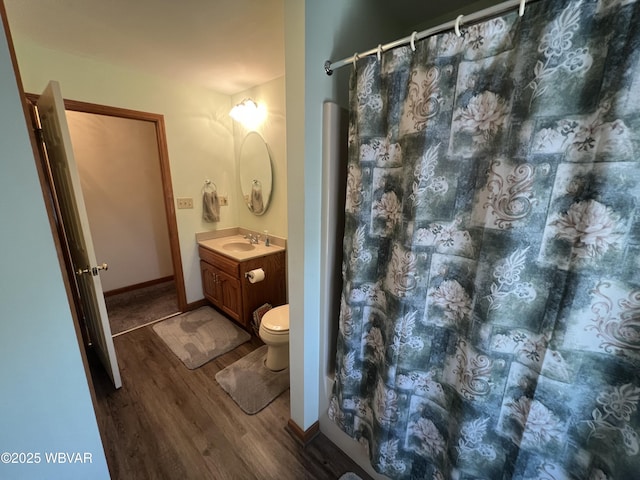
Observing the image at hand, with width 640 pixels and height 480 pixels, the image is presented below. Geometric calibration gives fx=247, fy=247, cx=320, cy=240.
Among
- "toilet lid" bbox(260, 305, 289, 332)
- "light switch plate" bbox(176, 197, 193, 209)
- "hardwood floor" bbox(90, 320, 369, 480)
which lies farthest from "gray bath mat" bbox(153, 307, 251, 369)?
"light switch plate" bbox(176, 197, 193, 209)

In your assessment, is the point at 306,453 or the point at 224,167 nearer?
the point at 306,453

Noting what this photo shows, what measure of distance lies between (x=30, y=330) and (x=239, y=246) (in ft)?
6.22

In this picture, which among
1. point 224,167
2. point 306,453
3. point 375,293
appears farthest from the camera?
point 224,167

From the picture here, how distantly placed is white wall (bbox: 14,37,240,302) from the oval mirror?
200 millimetres

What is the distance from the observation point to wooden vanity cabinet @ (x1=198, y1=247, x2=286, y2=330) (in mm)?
2227

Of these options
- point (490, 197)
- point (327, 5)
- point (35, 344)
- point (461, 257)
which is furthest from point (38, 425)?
point (327, 5)

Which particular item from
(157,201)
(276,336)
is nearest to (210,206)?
(157,201)

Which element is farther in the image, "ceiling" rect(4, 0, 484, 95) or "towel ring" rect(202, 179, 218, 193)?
"towel ring" rect(202, 179, 218, 193)

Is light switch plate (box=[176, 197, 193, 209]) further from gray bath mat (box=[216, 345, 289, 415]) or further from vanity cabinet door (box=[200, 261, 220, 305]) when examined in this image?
gray bath mat (box=[216, 345, 289, 415])

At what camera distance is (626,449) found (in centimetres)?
61

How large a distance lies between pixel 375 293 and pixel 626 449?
2.52 ft

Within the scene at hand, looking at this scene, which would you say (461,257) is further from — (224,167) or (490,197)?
(224,167)

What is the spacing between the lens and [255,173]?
2.55 meters

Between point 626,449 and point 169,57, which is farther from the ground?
point 169,57
